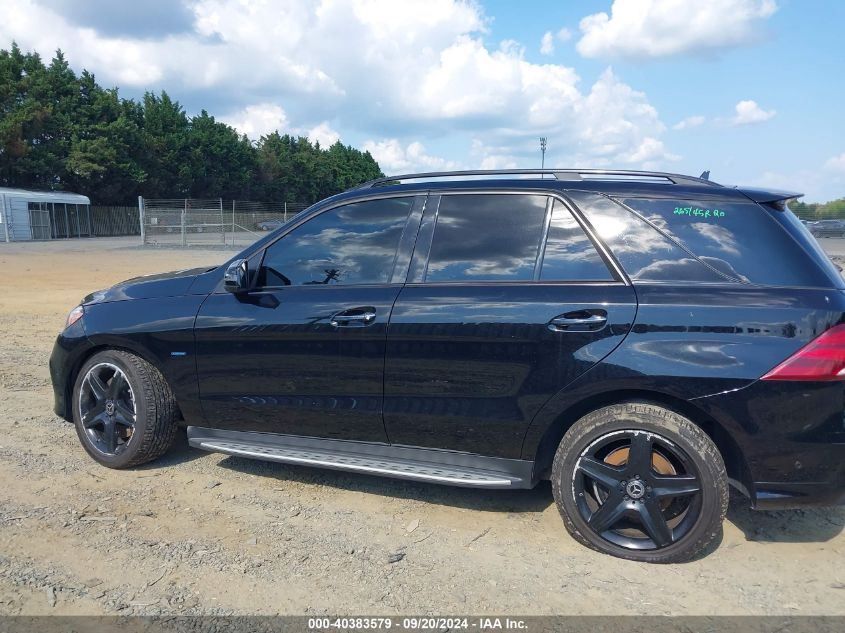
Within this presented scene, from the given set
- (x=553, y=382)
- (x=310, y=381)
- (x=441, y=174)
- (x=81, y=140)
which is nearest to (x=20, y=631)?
(x=310, y=381)

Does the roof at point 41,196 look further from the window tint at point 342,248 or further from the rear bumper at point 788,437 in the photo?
the rear bumper at point 788,437

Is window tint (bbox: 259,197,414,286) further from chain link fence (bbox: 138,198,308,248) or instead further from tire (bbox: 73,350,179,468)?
chain link fence (bbox: 138,198,308,248)

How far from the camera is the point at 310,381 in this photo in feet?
12.0

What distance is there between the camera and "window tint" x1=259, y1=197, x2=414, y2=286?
374 cm

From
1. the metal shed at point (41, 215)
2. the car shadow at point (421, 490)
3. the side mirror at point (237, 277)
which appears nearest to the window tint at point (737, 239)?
the car shadow at point (421, 490)

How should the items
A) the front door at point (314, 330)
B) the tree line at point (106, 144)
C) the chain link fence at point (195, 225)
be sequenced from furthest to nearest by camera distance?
the tree line at point (106, 144), the chain link fence at point (195, 225), the front door at point (314, 330)

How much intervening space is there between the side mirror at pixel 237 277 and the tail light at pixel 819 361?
2.74 m

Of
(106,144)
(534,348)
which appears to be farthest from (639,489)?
(106,144)

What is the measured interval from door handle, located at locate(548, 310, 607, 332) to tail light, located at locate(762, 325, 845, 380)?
76 cm

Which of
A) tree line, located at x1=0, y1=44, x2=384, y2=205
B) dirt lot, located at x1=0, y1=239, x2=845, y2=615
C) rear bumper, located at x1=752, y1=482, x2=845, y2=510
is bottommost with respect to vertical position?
dirt lot, located at x1=0, y1=239, x2=845, y2=615

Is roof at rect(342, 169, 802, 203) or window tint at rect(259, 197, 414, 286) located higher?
roof at rect(342, 169, 802, 203)

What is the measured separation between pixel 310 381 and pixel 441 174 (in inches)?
55.8

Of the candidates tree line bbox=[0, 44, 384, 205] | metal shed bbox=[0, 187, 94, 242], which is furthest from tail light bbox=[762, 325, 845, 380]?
tree line bbox=[0, 44, 384, 205]

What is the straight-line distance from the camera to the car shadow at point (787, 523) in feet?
11.3
